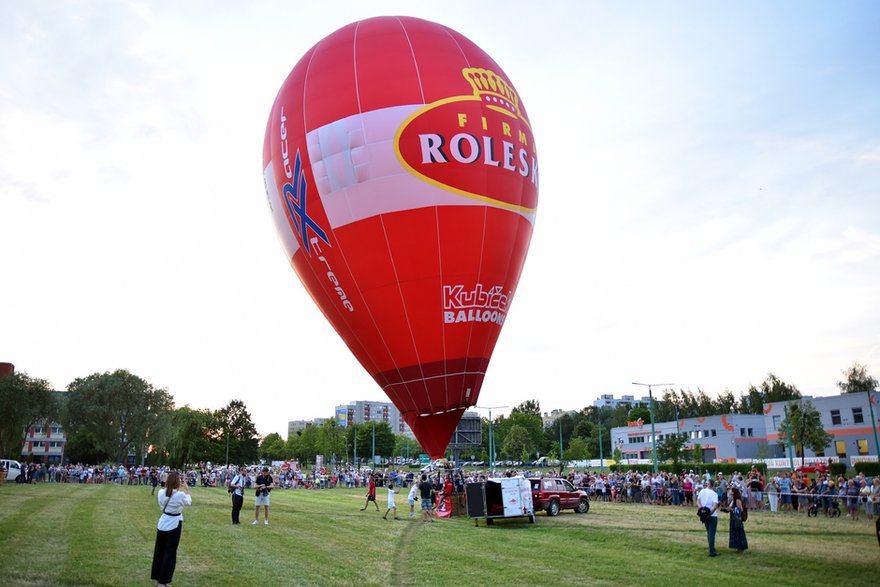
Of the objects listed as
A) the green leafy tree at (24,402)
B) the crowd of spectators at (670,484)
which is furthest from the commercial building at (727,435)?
the green leafy tree at (24,402)

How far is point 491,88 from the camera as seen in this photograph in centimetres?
2050

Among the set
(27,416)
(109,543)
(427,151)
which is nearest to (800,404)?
(427,151)

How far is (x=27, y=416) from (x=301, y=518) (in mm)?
49214

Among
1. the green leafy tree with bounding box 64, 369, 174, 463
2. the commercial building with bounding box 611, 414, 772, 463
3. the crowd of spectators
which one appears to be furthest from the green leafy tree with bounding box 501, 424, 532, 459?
the green leafy tree with bounding box 64, 369, 174, 463

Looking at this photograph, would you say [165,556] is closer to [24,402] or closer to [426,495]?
[426,495]

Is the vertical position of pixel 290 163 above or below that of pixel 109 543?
above

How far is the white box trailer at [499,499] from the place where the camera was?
1991 centimetres

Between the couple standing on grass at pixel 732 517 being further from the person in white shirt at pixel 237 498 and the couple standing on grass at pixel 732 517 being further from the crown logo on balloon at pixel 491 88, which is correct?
the crown logo on balloon at pixel 491 88

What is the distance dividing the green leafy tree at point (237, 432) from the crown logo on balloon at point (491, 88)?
96.1 meters

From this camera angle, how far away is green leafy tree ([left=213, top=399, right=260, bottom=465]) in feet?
349

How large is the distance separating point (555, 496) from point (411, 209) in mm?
12117

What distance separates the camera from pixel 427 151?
18547 millimetres

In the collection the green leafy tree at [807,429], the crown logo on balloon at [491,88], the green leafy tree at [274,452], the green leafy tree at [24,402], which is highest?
the crown logo on balloon at [491,88]

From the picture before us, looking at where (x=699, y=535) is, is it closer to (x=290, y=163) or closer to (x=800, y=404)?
(x=290, y=163)
